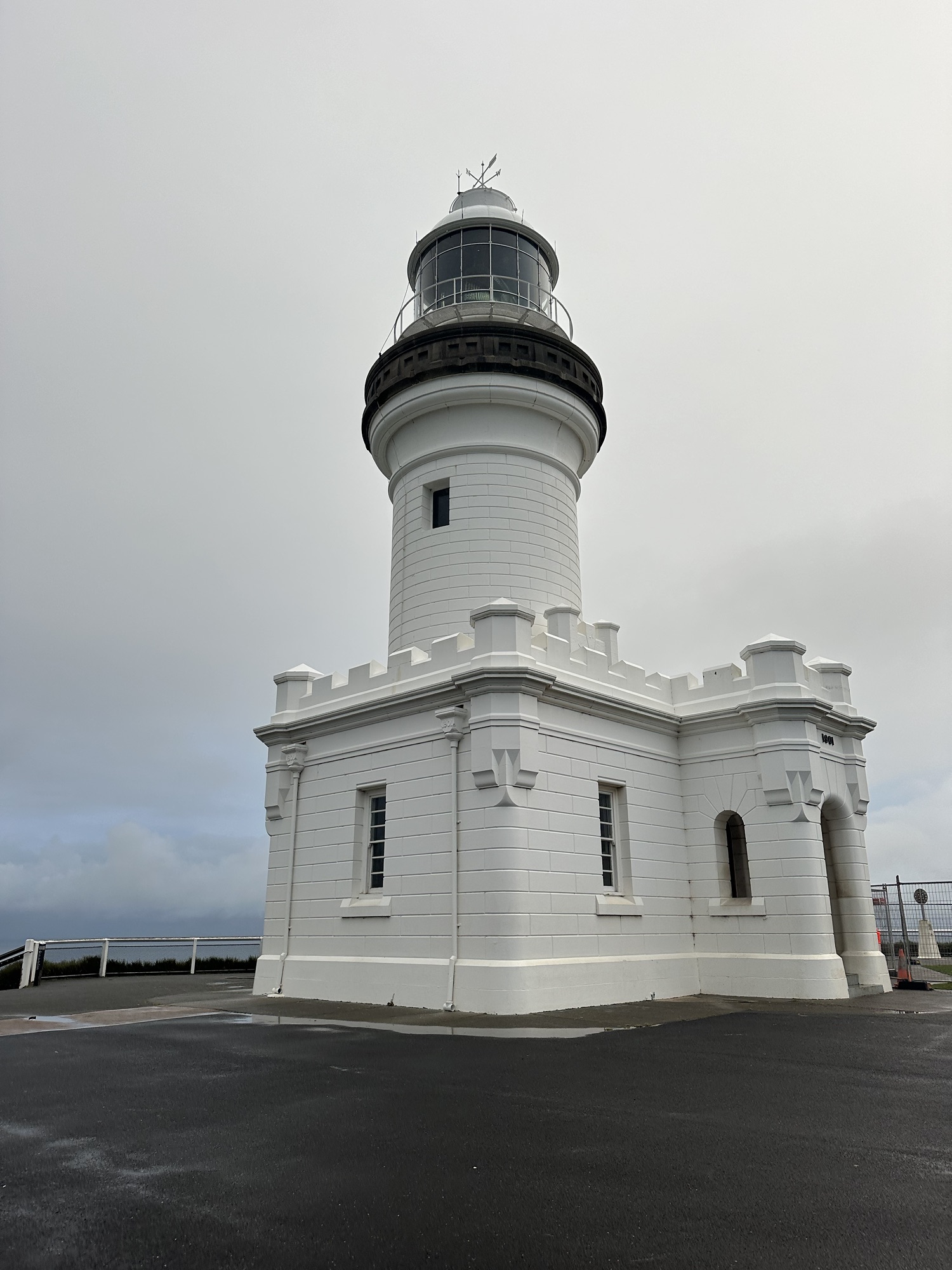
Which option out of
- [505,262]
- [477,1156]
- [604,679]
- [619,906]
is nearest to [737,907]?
[619,906]

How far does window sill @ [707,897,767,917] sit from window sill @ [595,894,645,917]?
5.16ft

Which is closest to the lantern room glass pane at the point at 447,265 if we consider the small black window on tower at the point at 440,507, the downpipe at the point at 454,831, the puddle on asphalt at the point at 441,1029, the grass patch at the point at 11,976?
the small black window on tower at the point at 440,507

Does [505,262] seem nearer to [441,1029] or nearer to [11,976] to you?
[441,1029]

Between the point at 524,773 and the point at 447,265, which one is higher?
the point at 447,265

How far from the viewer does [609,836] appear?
1414 cm

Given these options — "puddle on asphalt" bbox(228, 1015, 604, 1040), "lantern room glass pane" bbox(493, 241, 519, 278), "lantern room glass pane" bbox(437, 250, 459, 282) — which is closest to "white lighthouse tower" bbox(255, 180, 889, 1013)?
"lantern room glass pane" bbox(493, 241, 519, 278)

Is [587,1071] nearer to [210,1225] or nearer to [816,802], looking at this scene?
[210,1225]

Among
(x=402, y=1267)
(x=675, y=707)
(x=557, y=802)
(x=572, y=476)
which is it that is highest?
(x=572, y=476)

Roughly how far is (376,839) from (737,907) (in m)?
6.18

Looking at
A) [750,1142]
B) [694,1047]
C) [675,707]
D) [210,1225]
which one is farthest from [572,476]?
[210,1225]

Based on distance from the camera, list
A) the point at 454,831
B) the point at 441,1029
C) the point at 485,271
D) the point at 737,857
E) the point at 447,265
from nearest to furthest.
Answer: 1. the point at 441,1029
2. the point at 454,831
3. the point at 737,857
4. the point at 485,271
5. the point at 447,265

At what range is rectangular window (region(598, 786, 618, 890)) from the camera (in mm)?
13914

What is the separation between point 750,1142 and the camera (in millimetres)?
4887

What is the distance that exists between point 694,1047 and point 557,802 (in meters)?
4.69
